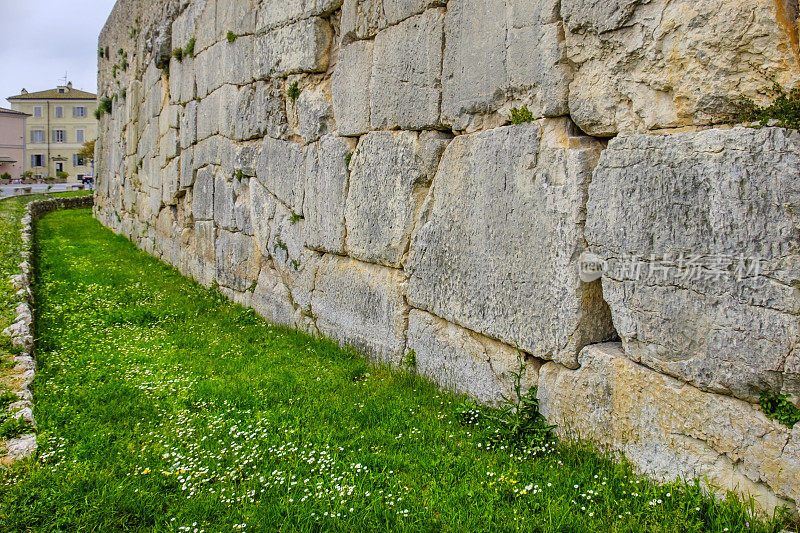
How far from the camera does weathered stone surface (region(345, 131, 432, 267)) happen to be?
412 cm

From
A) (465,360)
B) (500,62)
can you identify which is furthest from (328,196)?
(500,62)

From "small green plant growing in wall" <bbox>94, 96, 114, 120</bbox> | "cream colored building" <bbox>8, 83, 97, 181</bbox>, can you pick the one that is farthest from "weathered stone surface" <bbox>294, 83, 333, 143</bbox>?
"cream colored building" <bbox>8, 83, 97, 181</bbox>

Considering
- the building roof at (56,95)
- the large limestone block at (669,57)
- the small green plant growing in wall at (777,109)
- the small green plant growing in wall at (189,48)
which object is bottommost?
the small green plant growing in wall at (777,109)

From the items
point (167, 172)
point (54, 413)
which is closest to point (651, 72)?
point (54, 413)

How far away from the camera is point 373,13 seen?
4.51m

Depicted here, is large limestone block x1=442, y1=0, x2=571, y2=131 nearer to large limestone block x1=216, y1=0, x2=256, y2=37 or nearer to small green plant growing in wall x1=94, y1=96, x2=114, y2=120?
large limestone block x1=216, y1=0, x2=256, y2=37

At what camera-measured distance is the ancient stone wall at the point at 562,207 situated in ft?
7.57

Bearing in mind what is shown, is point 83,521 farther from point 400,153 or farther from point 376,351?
point 400,153

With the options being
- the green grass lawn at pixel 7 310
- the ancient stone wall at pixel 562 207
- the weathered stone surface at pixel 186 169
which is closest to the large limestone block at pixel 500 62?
the ancient stone wall at pixel 562 207

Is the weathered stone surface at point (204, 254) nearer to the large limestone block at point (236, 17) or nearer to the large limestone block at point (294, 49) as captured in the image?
the large limestone block at point (236, 17)

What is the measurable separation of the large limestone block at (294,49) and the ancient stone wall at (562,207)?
0.09 feet

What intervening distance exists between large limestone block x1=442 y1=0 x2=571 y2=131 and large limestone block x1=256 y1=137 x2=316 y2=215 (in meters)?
1.91

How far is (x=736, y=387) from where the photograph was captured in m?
2.35

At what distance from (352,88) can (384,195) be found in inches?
37.1
